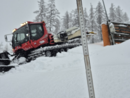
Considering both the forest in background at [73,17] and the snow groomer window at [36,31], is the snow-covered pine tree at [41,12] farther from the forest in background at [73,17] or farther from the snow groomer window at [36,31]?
the snow groomer window at [36,31]

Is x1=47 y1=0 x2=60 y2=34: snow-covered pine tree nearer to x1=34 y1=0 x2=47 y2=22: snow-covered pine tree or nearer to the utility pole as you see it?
x1=34 y1=0 x2=47 y2=22: snow-covered pine tree

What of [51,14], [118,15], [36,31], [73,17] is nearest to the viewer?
[36,31]

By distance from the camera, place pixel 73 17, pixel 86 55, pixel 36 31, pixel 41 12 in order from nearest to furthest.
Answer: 1. pixel 86 55
2. pixel 36 31
3. pixel 41 12
4. pixel 73 17

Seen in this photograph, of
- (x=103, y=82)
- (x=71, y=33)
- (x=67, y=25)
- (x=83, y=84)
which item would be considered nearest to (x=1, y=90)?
(x=83, y=84)

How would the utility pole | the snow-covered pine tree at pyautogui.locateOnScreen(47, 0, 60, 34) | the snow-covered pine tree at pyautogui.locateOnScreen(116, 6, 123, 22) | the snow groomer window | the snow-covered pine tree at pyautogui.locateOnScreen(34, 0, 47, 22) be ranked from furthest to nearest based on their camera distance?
the snow-covered pine tree at pyautogui.locateOnScreen(116, 6, 123, 22), the snow-covered pine tree at pyautogui.locateOnScreen(47, 0, 60, 34), the snow-covered pine tree at pyautogui.locateOnScreen(34, 0, 47, 22), the snow groomer window, the utility pole

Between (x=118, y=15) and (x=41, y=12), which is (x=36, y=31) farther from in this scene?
(x=118, y=15)

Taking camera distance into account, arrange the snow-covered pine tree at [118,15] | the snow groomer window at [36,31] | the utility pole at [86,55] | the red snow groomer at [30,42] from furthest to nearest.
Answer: the snow-covered pine tree at [118,15] < the snow groomer window at [36,31] < the red snow groomer at [30,42] < the utility pole at [86,55]

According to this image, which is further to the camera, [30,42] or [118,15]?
[118,15]

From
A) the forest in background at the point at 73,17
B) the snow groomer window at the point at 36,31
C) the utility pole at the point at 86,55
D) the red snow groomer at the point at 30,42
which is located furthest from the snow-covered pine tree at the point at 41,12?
the utility pole at the point at 86,55

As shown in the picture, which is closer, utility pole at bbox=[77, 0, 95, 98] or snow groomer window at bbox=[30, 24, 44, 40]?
utility pole at bbox=[77, 0, 95, 98]

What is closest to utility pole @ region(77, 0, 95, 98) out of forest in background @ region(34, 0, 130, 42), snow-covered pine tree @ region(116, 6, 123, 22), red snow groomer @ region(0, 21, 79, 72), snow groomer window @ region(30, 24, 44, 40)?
red snow groomer @ region(0, 21, 79, 72)

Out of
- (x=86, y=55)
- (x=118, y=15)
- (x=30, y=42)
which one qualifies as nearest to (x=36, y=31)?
(x=30, y=42)

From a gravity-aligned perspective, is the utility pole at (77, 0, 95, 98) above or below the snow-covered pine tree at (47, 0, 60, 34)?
below

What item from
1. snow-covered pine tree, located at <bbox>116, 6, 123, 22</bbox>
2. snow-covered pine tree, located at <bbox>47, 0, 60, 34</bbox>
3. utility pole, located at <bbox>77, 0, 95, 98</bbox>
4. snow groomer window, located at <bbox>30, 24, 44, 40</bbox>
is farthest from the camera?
snow-covered pine tree, located at <bbox>116, 6, 123, 22</bbox>
